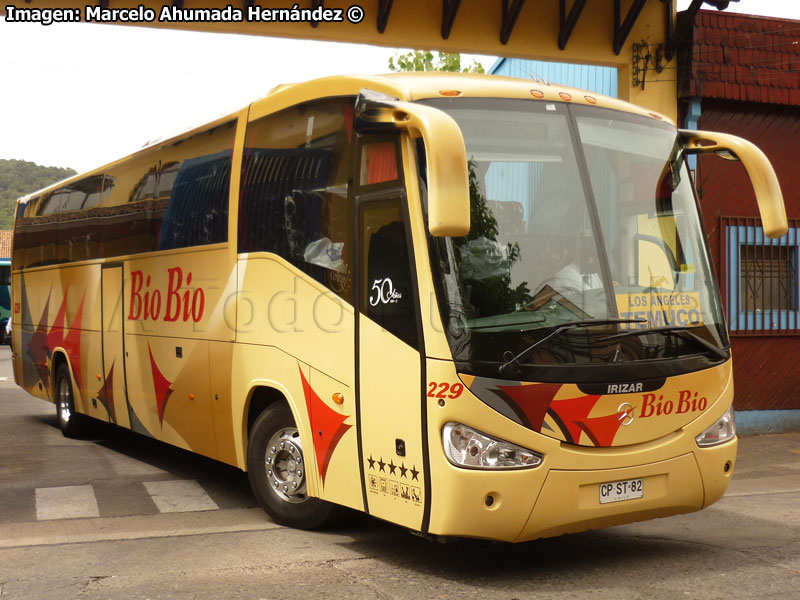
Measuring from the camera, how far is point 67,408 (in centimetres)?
1280

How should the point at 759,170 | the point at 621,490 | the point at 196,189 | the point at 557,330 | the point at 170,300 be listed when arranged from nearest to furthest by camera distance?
the point at 557,330 → the point at 621,490 → the point at 759,170 → the point at 196,189 → the point at 170,300

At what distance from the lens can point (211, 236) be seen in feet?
27.4

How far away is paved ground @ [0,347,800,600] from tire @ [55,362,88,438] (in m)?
3.04

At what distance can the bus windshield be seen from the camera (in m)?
5.59

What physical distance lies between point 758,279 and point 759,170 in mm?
6879

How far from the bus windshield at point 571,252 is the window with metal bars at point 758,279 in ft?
21.7

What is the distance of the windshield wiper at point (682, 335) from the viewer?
Answer: 5.78 m

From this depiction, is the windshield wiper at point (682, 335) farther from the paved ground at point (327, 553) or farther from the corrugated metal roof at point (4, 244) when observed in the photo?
the corrugated metal roof at point (4, 244)

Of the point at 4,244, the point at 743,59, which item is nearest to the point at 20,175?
the point at 4,244

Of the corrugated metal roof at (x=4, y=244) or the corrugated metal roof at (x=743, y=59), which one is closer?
the corrugated metal roof at (x=743, y=59)

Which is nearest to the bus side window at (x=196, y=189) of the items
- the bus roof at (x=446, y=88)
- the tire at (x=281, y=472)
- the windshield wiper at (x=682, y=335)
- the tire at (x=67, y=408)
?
the bus roof at (x=446, y=88)

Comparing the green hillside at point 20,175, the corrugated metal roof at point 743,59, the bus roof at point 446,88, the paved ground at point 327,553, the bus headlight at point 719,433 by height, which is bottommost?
the paved ground at point 327,553

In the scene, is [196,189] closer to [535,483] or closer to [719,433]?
[535,483]

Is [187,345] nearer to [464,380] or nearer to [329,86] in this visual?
[329,86]
